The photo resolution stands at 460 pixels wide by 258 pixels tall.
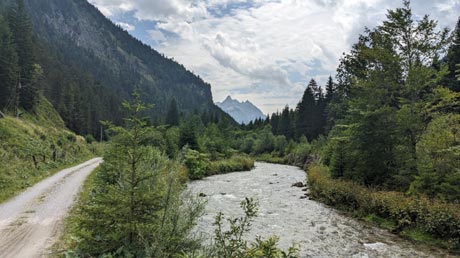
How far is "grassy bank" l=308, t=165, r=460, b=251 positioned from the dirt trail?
14.3 meters

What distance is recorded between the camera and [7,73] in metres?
43.8

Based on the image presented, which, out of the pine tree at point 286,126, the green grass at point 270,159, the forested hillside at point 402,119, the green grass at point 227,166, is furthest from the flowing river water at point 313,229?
the pine tree at point 286,126

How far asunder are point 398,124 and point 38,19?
218205mm

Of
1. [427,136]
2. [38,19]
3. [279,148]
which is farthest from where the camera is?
[38,19]

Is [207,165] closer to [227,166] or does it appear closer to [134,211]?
[227,166]

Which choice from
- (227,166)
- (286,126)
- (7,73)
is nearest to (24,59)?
(7,73)

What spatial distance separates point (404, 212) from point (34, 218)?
52.4 ft

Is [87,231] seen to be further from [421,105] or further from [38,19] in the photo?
[38,19]

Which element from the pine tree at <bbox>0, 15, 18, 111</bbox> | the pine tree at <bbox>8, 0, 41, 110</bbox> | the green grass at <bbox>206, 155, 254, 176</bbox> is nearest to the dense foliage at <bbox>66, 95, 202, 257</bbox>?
the green grass at <bbox>206, 155, 254, 176</bbox>

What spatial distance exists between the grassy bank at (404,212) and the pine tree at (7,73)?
43.4 meters

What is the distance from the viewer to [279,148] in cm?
7000

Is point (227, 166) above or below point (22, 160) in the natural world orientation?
below

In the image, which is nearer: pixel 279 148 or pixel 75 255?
pixel 75 255

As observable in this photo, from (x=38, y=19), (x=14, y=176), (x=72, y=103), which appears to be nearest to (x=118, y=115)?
(x=72, y=103)
